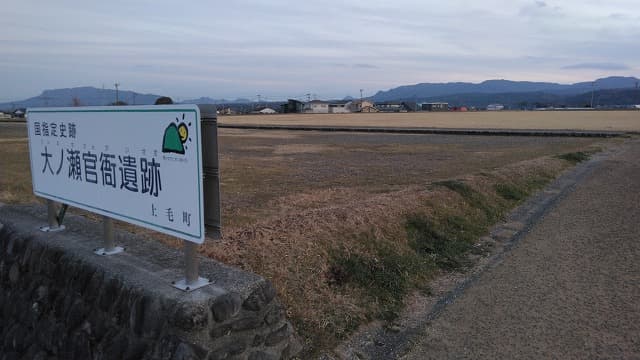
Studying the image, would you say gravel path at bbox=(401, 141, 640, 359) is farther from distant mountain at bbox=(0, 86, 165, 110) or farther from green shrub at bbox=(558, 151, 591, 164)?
green shrub at bbox=(558, 151, 591, 164)

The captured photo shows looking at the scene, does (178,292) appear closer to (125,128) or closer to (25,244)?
(125,128)

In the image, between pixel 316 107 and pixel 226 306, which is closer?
pixel 226 306

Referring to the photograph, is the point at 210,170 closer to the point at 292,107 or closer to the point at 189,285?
the point at 189,285

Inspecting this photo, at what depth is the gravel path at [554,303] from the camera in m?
3.55

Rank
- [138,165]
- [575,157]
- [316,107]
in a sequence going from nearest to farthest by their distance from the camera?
[138,165] < [575,157] < [316,107]

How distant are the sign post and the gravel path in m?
1.90

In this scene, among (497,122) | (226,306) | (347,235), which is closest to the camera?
(226,306)

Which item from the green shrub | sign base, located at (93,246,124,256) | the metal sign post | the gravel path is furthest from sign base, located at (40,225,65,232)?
the green shrub

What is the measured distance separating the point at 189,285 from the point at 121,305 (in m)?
0.53

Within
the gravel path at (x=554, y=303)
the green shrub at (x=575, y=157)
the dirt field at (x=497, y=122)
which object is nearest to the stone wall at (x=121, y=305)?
the gravel path at (x=554, y=303)

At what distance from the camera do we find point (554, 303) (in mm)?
4312

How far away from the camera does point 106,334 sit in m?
3.23

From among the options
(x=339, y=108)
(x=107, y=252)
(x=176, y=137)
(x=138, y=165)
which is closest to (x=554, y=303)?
(x=176, y=137)

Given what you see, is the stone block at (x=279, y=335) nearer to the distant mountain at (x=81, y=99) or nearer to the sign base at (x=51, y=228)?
the distant mountain at (x=81, y=99)
